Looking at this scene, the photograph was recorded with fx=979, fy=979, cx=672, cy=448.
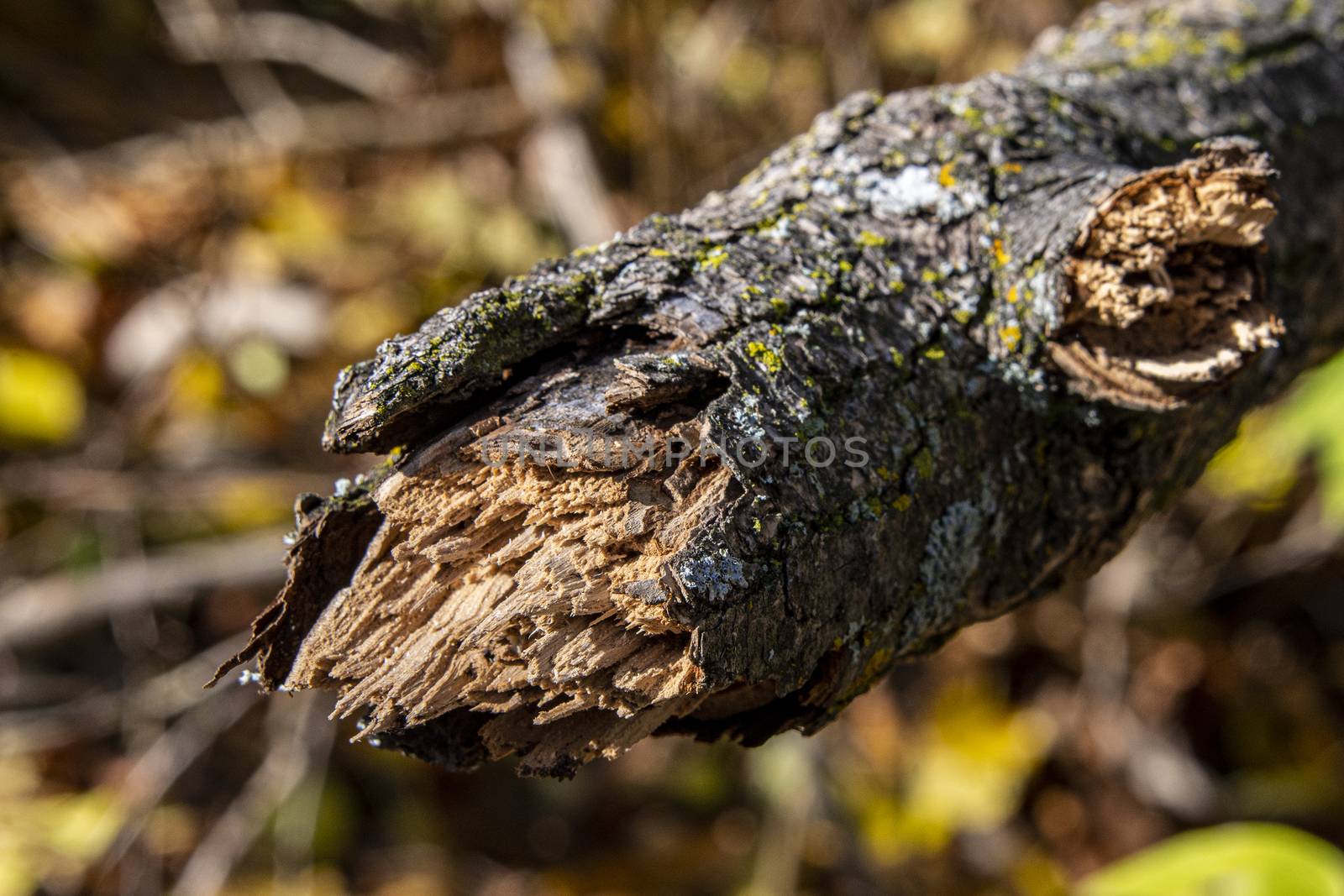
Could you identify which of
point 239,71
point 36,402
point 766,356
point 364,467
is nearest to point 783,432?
point 766,356

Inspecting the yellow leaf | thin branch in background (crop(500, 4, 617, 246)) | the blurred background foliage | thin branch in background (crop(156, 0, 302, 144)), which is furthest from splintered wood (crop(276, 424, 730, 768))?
thin branch in background (crop(156, 0, 302, 144))

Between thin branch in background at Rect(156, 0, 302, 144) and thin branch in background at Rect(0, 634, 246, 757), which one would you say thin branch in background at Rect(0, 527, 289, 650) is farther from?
thin branch in background at Rect(156, 0, 302, 144)

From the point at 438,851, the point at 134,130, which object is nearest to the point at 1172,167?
the point at 438,851

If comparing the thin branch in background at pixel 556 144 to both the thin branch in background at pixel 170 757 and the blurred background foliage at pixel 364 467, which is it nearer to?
the blurred background foliage at pixel 364 467

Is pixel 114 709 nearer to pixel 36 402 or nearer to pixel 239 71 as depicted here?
pixel 36 402

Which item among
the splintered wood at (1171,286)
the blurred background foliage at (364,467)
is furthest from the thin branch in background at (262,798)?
the splintered wood at (1171,286)
